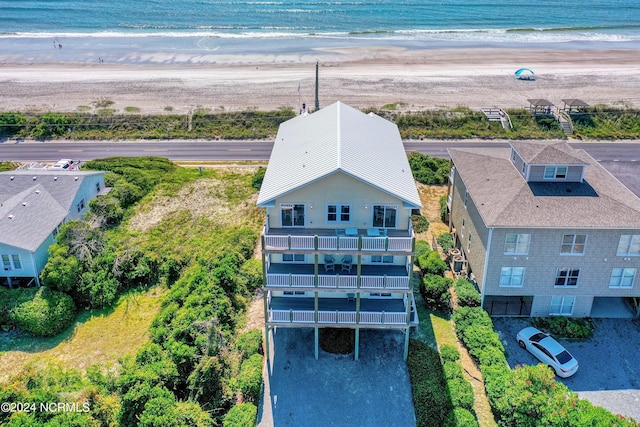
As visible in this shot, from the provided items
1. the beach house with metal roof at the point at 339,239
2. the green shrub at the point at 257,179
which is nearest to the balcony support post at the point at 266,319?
the beach house with metal roof at the point at 339,239

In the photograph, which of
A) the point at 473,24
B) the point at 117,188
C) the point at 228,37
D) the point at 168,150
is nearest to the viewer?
the point at 117,188

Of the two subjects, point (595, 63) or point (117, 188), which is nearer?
point (117, 188)

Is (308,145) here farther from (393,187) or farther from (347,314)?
(347,314)

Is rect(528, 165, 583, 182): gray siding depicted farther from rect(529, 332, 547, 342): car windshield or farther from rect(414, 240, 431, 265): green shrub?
rect(529, 332, 547, 342): car windshield

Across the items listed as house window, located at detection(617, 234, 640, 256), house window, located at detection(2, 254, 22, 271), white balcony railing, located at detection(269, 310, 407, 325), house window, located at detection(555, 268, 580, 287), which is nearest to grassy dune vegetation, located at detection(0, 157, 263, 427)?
house window, located at detection(2, 254, 22, 271)

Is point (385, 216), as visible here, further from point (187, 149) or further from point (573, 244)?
point (187, 149)

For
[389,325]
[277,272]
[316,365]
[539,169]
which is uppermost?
[539,169]

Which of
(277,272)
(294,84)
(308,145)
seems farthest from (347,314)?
(294,84)
